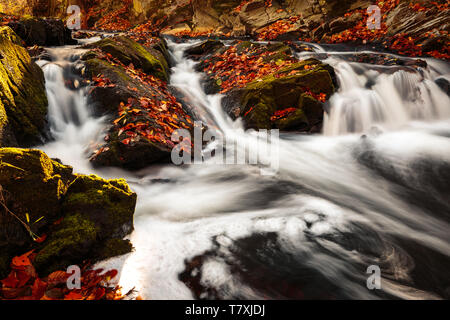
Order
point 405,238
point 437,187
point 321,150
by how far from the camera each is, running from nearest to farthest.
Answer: point 405,238
point 437,187
point 321,150

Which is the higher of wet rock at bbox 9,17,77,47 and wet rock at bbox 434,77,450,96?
wet rock at bbox 9,17,77,47

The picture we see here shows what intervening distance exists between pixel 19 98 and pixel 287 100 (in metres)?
5.70

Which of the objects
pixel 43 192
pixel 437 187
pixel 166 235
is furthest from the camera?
pixel 437 187

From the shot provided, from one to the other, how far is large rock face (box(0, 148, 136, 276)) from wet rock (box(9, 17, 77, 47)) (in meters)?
7.88

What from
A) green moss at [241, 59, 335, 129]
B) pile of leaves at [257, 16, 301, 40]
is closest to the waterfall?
green moss at [241, 59, 335, 129]

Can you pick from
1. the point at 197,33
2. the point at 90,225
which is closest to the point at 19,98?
the point at 90,225

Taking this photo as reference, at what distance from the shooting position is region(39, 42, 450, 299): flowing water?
2.07 m

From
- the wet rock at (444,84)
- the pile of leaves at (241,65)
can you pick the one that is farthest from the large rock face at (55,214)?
the wet rock at (444,84)

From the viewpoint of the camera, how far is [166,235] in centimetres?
267

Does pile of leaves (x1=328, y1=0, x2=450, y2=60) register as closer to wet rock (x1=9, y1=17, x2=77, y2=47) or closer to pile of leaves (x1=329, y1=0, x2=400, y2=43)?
pile of leaves (x1=329, y1=0, x2=400, y2=43)

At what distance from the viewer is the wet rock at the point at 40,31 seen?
7.47m
